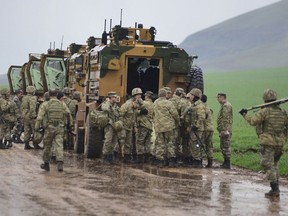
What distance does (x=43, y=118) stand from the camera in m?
16.5

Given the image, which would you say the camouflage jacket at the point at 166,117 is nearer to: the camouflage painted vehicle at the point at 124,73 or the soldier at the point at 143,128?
the soldier at the point at 143,128

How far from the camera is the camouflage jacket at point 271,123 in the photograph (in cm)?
1410

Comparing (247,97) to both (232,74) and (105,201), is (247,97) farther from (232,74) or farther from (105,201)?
(105,201)

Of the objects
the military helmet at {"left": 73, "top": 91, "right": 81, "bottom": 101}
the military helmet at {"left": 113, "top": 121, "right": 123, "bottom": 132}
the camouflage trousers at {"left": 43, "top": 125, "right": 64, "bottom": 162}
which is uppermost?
the military helmet at {"left": 73, "top": 91, "right": 81, "bottom": 101}

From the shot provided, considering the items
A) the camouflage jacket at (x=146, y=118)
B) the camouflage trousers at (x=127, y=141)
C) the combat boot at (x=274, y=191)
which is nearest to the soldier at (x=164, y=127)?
the camouflage jacket at (x=146, y=118)

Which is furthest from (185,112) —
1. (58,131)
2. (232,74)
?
(232,74)

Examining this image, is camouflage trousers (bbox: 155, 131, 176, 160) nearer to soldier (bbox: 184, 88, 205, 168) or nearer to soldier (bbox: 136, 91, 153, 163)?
soldier (bbox: 184, 88, 205, 168)

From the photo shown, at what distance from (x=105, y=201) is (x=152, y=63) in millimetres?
10069

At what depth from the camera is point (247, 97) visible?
250 feet

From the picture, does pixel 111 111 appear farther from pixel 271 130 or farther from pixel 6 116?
pixel 271 130

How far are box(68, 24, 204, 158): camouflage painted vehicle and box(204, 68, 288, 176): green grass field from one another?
244 cm

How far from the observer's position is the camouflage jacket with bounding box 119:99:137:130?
62.4 feet

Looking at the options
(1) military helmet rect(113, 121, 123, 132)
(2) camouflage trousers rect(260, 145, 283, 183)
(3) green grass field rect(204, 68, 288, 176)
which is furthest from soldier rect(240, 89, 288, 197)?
(1) military helmet rect(113, 121, 123, 132)

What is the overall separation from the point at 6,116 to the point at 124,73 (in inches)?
168
